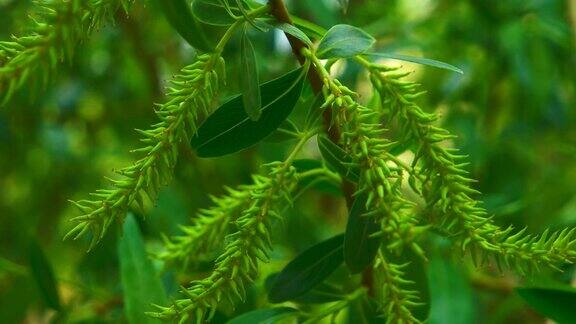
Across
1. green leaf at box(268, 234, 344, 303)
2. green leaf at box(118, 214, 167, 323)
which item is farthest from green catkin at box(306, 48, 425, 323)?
green leaf at box(118, 214, 167, 323)

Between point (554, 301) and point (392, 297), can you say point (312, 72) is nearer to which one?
point (392, 297)

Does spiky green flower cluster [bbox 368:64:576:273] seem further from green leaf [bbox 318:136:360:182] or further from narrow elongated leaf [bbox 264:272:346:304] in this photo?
narrow elongated leaf [bbox 264:272:346:304]

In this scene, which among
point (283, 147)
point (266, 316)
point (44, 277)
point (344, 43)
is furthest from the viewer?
point (283, 147)

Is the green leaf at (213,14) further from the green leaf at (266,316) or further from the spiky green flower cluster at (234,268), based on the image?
the green leaf at (266,316)

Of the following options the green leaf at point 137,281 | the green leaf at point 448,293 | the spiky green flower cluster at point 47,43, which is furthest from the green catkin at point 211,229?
the green leaf at point 448,293

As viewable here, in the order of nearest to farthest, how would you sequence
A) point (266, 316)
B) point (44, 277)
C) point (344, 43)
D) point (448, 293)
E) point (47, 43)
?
point (47, 43) < point (344, 43) < point (266, 316) < point (44, 277) < point (448, 293)

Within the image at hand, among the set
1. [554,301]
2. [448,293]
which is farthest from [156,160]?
[448,293]

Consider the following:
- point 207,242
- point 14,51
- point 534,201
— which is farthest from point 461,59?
point 14,51
